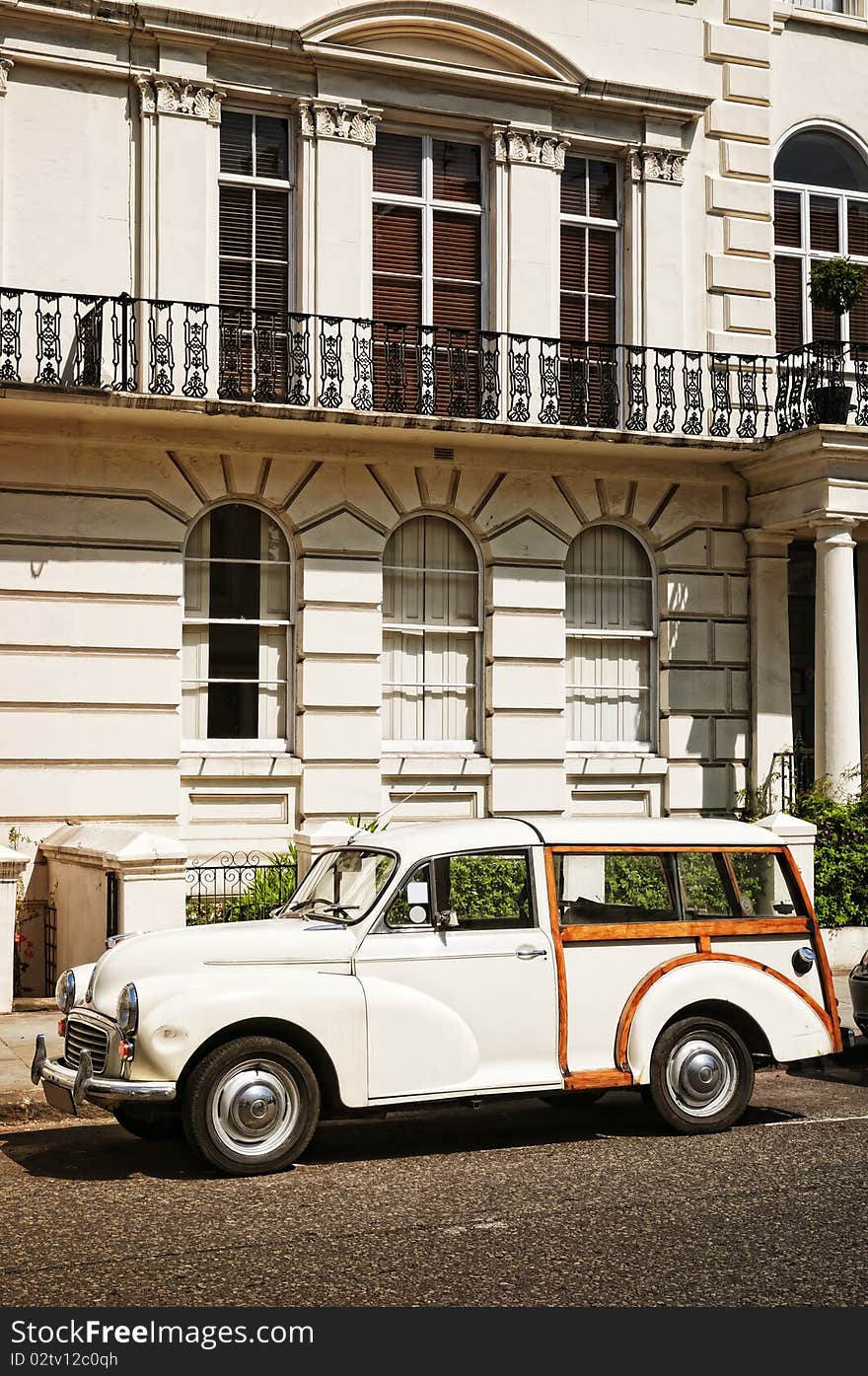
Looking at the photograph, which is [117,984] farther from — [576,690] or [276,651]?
[576,690]

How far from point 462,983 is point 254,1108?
4.43ft

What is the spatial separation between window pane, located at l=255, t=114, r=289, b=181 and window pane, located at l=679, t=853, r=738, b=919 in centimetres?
1202

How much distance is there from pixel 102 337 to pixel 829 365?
30.4 feet

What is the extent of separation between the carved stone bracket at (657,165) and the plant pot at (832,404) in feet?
11.5

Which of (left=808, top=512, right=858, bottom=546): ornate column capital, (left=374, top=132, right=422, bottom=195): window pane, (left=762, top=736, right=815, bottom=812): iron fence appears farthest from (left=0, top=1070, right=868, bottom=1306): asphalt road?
(left=374, top=132, right=422, bottom=195): window pane

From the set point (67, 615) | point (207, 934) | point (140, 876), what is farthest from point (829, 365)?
point (207, 934)

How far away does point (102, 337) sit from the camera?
1738cm

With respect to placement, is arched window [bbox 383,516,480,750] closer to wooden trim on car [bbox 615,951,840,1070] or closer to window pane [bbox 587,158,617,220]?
window pane [bbox 587,158,617,220]

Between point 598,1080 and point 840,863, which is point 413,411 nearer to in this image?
point 840,863

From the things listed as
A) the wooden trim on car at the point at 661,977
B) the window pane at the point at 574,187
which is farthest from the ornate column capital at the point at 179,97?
the wooden trim on car at the point at 661,977

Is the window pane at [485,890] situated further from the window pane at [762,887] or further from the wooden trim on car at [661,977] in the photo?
the window pane at [762,887]

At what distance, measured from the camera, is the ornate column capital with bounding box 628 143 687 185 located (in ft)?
66.3

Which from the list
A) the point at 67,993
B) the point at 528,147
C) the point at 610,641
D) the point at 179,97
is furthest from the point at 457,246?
the point at 67,993

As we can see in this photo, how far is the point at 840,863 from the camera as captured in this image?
57.2 feet
